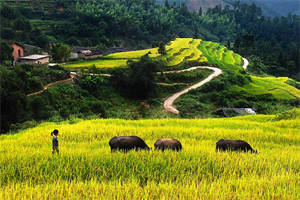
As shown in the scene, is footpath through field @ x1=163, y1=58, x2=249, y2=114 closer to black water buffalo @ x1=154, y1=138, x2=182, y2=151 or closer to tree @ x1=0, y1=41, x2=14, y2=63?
black water buffalo @ x1=154, y1=138, x2=182, y2=151

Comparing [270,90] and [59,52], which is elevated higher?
[59,52]

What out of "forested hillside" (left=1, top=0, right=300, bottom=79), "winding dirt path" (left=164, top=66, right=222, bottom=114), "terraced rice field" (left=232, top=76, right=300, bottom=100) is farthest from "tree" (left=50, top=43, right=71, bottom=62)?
"terraced rice field" (left=232, top=76, right=300, bottom=100)

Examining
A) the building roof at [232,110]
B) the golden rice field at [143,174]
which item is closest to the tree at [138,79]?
the building roof at [232,110]

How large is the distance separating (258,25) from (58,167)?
13766cm

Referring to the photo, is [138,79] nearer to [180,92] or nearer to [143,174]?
[180,92]

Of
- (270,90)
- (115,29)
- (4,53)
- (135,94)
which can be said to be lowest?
(135,94)

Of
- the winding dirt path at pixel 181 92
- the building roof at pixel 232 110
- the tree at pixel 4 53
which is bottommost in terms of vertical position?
the building roof at pixel 232 110

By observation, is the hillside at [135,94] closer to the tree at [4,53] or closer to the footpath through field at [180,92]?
the footpath through field at [180,92]

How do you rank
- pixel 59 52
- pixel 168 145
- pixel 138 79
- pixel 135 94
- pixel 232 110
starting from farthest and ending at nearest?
1. pixel 59 52
2. pixel 135 94
3. pixel 138 79
4. pixel 232 110
5. pixel 168 145

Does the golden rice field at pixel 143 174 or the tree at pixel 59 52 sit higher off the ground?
the tree at pixel 59 52

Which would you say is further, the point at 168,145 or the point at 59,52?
the point at 59,52

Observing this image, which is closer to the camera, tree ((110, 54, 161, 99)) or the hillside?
the hillside

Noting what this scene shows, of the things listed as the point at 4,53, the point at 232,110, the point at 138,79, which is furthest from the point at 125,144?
the point at 4,53

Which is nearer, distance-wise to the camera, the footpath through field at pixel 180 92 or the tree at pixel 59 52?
the footpath through field at pixel 180 92
